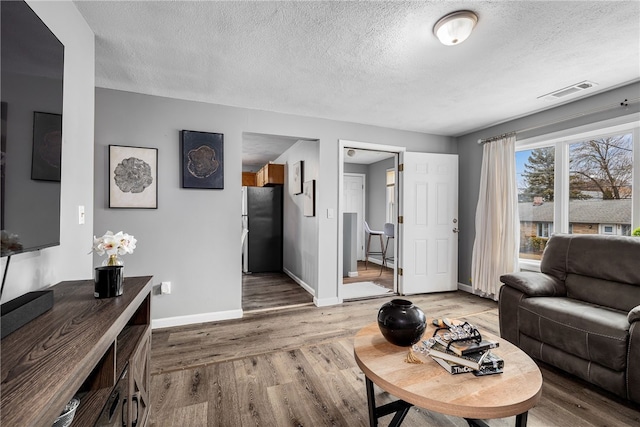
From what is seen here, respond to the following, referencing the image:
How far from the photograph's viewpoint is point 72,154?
5.11 feet

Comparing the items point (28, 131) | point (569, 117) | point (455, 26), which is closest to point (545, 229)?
point (569, 117)

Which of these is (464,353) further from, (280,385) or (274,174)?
(274,174)

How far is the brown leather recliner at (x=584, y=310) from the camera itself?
5.75ft

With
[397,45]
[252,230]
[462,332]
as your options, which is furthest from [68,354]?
[252,230]

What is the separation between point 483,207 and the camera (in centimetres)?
389

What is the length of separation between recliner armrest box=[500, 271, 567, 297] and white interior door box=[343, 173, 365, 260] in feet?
14.4

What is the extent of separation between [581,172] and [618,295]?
1.56 meters

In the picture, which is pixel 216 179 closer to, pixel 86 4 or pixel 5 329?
pixel 86 4

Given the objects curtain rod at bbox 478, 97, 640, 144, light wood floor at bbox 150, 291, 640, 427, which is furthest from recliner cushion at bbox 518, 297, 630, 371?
curtain rod at bbox 478, 97, 640, 144

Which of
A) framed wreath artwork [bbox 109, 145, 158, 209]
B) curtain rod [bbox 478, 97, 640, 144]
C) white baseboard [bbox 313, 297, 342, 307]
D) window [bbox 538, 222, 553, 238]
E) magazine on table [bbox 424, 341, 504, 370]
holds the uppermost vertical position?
curtain rod [bbox 478, 97, 640, 144]

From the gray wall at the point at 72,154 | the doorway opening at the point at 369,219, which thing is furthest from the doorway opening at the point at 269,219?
the gray wall at the point at 72,154

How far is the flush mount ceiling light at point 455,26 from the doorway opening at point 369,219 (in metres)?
3.07

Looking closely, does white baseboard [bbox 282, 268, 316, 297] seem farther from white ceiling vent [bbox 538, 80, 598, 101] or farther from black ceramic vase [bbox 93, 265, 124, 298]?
white ceiling vent [bbox 538, 80, 598, 101]

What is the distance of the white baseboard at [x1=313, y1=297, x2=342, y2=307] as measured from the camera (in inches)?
140
